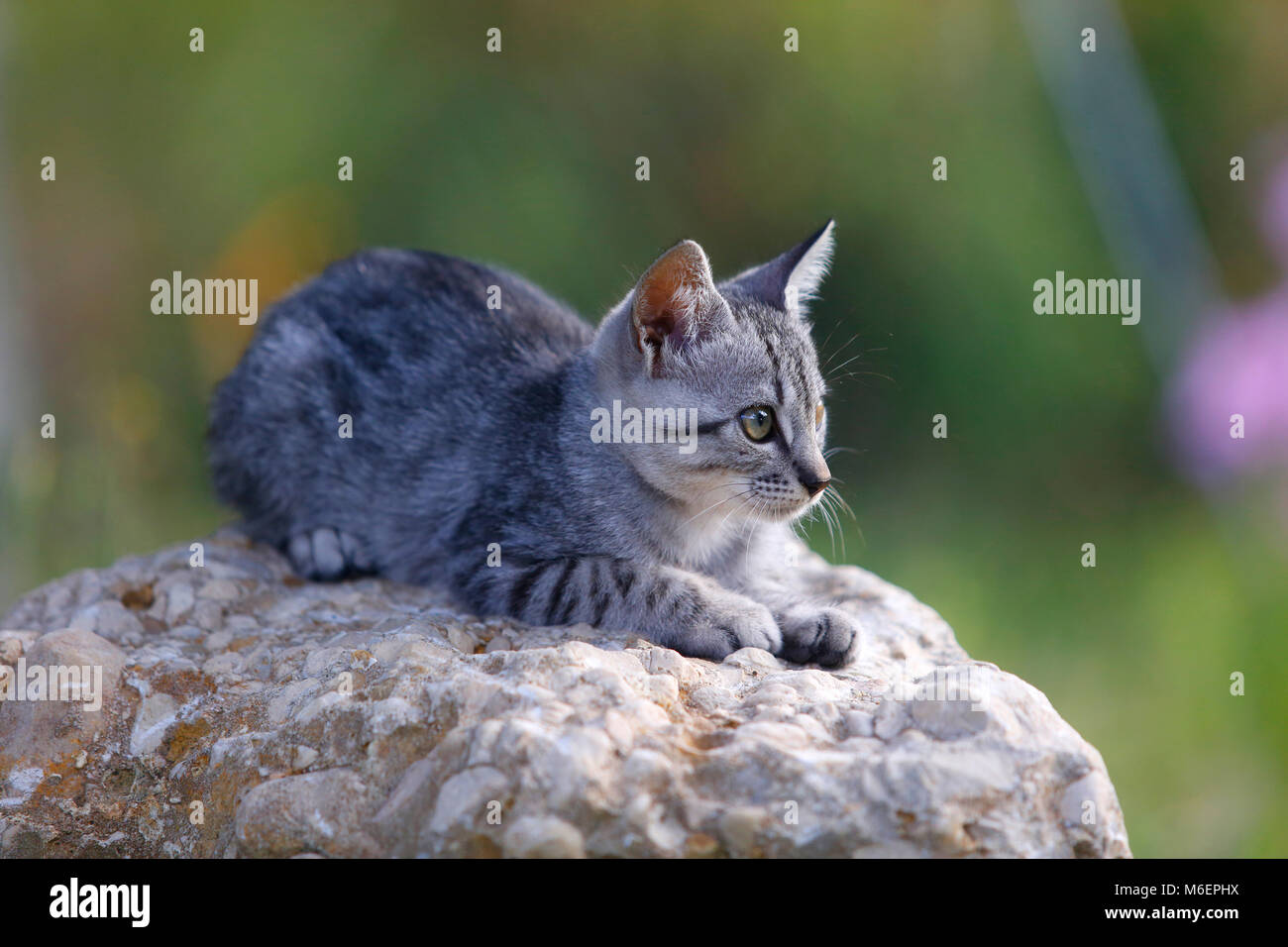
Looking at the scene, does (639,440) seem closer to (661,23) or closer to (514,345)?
(514,345)

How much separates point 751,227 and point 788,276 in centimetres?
255

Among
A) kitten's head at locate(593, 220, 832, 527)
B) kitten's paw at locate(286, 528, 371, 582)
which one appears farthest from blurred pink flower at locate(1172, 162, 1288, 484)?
kitten's paw at locate(286, 528, 371, 582)

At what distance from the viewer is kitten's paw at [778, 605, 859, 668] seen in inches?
140

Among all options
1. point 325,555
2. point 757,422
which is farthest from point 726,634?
point 325,555

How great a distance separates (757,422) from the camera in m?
3.75

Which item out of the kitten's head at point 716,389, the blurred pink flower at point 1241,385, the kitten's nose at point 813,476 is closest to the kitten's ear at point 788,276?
the kitten's head at point 716,389

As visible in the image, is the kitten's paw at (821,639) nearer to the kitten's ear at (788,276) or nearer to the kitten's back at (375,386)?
the kitten's ear at (788,276)

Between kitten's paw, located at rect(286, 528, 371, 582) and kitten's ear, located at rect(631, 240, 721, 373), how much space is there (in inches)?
55.1

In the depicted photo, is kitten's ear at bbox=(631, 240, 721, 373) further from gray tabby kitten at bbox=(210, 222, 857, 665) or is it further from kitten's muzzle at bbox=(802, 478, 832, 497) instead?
kitten's muzzle at bbox=(802, 478, 832, 497)

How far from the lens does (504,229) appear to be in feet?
22.6

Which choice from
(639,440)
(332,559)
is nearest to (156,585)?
(332,559)

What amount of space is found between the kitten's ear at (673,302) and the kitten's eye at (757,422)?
318 mm

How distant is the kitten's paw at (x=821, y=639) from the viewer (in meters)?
3.55

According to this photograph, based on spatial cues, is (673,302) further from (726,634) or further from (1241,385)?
(1241,385)
